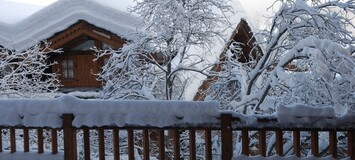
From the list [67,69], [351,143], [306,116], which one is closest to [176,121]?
[306,116]

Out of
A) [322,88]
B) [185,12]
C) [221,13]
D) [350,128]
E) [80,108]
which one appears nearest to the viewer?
[350,128]

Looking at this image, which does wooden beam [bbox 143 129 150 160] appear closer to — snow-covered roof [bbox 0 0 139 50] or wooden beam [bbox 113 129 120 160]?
wooden beam [bbox 113 129 120 160]

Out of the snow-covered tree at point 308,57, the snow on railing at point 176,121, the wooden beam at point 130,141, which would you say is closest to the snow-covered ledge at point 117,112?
the snow on railing at point 176,121

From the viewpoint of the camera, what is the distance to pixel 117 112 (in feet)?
15.1

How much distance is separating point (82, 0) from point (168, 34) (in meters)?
7.96

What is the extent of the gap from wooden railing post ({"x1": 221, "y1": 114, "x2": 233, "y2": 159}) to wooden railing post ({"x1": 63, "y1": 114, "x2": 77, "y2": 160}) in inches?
58.2

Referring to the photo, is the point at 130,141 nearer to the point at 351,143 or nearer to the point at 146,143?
the point at 146,143

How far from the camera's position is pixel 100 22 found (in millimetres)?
14977

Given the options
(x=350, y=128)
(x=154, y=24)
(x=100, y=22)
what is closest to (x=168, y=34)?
(x=154, y=24)

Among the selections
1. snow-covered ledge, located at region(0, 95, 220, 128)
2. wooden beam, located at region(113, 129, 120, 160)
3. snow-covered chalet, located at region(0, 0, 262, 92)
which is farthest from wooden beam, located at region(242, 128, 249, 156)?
snow-covered chalet, located at region(0, 0, 262, 92)

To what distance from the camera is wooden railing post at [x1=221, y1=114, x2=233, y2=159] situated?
450cm

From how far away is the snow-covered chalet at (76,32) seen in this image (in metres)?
14.8

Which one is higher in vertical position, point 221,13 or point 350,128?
point 221,13

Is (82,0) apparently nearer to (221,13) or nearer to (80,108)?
(221,13)
